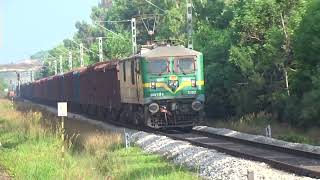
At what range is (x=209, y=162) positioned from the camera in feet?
49.6

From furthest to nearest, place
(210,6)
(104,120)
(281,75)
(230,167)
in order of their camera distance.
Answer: (210,6), (104,120), (281,75), (230,167)

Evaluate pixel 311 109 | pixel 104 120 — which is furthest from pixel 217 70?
pixel 311 109

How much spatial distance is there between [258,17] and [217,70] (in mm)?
4294

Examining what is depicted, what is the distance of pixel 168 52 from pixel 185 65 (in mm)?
890

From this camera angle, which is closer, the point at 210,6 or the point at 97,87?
the point at 97,87

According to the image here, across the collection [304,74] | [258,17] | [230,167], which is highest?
[258,17]

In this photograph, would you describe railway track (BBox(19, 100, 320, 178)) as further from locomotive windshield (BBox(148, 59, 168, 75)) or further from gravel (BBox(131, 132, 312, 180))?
locomotive windshield (BBox(148, 59, 168, 75))

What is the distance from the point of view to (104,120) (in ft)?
117

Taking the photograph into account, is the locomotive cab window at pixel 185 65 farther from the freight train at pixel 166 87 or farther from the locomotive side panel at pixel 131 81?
the locomotive side panel at pixel 131 81

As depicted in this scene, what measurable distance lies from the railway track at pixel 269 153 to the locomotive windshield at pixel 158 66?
302 cm

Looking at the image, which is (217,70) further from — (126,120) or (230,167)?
(230,167)

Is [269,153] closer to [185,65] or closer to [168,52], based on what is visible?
[185,65]

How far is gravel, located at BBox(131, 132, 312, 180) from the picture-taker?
42.1 feet

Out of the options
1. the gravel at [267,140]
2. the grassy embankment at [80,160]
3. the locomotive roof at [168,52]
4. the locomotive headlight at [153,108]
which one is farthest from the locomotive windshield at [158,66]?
the grassy embankment at [80,160]
